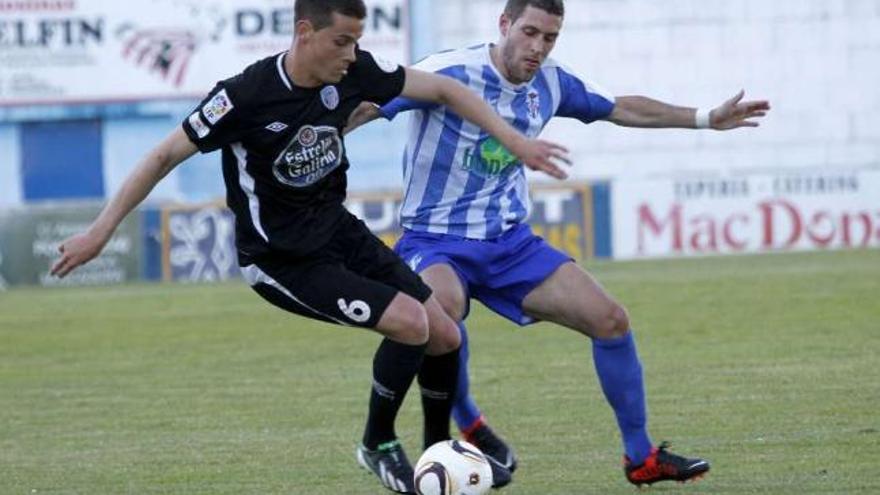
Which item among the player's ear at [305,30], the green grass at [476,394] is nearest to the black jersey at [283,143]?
the player's ear at [305,30]

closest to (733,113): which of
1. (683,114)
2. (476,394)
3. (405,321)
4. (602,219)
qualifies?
(683,114)

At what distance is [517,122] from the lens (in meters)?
8.42

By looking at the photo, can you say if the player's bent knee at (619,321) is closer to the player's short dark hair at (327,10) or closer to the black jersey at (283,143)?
the black jersey at (283,143)

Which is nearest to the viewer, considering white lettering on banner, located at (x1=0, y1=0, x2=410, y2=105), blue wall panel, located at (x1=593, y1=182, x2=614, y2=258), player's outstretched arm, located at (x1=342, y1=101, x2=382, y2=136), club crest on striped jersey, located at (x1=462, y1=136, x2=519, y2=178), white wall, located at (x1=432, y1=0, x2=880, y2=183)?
player's outstretched arm, located at (x1=342, y1=101, x2=382, y2=136)

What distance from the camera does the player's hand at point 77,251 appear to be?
707 cm

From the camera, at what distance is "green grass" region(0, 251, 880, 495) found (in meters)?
8.48

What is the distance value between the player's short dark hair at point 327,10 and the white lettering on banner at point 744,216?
67.9ft

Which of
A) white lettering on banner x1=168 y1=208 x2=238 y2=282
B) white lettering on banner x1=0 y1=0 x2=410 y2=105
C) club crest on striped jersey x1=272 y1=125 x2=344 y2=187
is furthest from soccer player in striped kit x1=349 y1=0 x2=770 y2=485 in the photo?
white lettering on banner x1=0 y1=0 x2=410 y2=105

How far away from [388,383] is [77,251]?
1354 mm

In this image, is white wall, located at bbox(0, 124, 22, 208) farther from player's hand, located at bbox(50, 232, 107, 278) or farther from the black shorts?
player's hand, located at bbox(50, 232, 107, 278)

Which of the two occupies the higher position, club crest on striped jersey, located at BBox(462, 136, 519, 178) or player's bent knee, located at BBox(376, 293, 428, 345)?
club crest on striped jersey, located at BBox(462, 136, 519, 178)

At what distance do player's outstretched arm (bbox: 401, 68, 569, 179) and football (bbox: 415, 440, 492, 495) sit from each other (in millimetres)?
1160

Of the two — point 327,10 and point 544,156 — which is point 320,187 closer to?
point 327,10

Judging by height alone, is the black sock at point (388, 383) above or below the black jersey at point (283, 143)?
below
